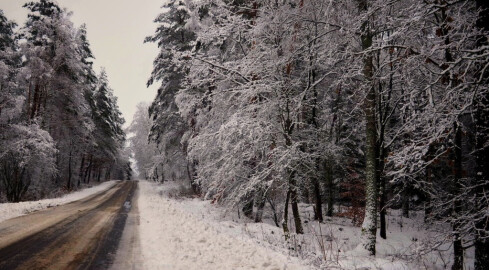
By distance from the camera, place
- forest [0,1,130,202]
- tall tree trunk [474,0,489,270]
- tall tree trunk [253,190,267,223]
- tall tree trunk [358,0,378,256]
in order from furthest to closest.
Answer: forest [0,1,130,202]
tall tree trunk [253,190,267,223]
tall tree trunk [358,0,378,256]
tall tree trunk [474,0,489,270]

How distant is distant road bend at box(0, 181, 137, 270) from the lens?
5.48 metres

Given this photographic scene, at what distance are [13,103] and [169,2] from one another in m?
12.0

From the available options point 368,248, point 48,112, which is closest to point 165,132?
point 48,112

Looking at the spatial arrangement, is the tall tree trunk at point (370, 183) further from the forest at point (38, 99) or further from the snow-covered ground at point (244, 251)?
the forest at point (38, 99)

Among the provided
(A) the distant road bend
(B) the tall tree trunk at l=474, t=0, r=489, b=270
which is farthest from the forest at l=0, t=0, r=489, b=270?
(A) the distant road bend

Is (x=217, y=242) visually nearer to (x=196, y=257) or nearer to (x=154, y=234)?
(x=196, y=257)

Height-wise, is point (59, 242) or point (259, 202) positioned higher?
point (259, 202)

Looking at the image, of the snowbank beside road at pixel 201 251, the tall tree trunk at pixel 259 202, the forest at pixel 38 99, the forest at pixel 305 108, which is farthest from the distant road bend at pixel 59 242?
the forest at pixel 38 99

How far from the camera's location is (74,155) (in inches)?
1214

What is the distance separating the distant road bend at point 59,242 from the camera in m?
5.48

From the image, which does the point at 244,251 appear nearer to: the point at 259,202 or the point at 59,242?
the point at 59,242

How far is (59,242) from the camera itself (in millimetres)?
6918

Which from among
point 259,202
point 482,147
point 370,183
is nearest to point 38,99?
point 259,202

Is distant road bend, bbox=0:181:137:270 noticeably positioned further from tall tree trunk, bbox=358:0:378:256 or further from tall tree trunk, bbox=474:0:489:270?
tall tree trunk, bbox=474:0:489:270
